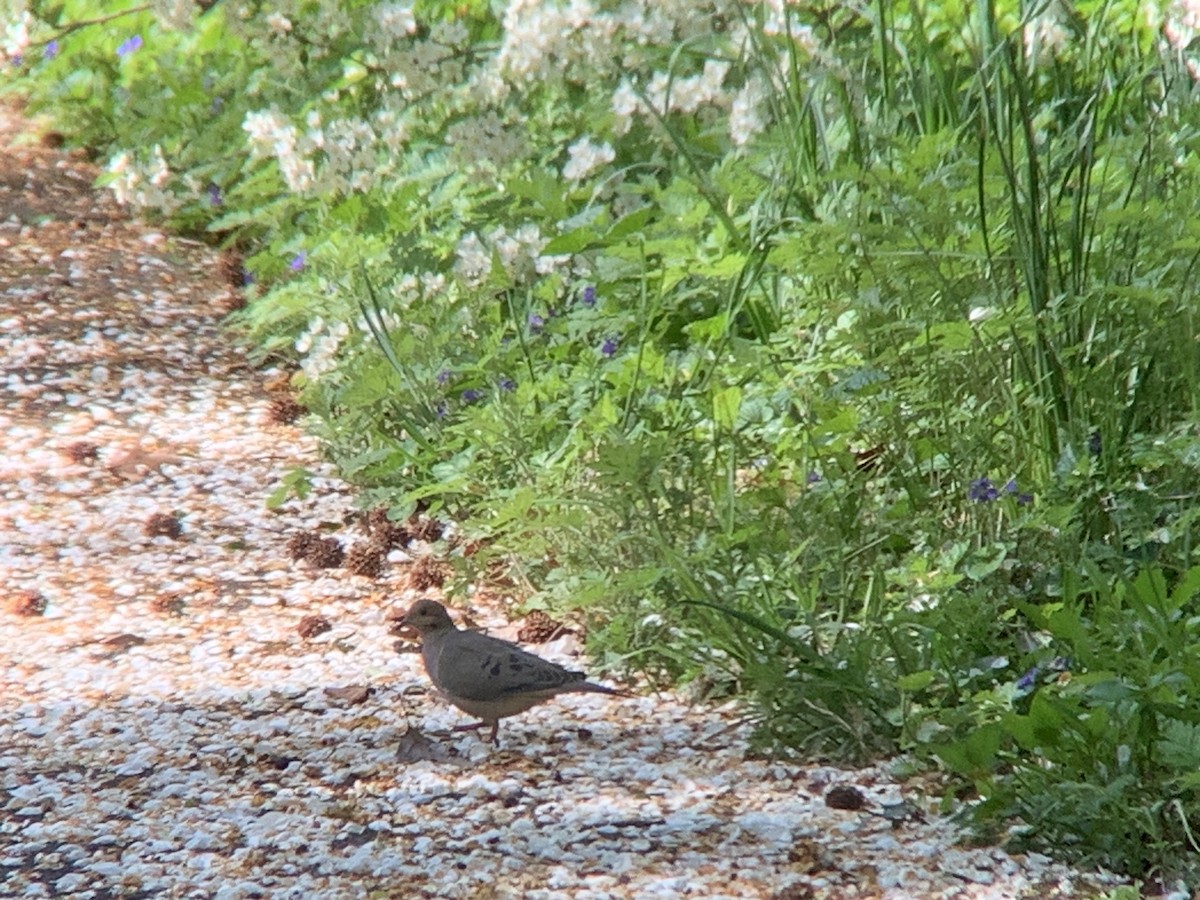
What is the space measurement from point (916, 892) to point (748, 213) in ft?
6.90

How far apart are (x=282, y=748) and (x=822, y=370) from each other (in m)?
1.34

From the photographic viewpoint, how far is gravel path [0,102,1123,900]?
282 centimetres

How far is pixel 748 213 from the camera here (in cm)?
437

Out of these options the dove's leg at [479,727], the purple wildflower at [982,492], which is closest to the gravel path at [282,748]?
the dove's leg at [479,727]

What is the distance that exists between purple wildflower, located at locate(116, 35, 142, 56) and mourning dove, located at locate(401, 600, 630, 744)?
4.90 m

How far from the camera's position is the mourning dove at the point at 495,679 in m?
3.24

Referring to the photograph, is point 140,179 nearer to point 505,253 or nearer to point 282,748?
point 505,253

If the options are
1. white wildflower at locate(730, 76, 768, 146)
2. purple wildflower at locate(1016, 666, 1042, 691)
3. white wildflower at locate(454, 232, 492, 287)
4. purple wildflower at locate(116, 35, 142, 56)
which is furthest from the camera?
purple wildflower at locate(116, 35, 142, 56)

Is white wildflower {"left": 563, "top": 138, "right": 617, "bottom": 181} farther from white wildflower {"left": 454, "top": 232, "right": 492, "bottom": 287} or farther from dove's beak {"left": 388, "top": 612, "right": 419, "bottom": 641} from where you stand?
dove's beak {"left": 388, "top": 612, "right": 419, "bottom": 641}

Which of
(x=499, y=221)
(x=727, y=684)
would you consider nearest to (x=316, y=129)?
(x=499, y=221)

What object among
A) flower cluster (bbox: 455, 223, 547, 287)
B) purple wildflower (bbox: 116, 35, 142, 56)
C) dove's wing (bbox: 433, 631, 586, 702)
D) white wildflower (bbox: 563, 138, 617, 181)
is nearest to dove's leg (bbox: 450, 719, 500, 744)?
dove's wing (bbox: 433, 631, 586, 702)

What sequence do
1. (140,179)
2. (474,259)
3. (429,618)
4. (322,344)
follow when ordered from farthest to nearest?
(140,179) → (322,344) → (474,259) → (429,618)

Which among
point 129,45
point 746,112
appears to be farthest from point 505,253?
point 129,45

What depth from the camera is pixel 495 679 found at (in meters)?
3.23
